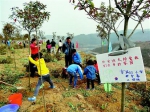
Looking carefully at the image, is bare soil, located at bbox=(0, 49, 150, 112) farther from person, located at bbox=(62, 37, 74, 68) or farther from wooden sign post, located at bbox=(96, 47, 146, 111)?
wooden sign post, located at bbox=(96, 47, 146, 111)

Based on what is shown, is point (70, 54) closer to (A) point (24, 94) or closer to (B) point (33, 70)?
(B) point (33, 70)

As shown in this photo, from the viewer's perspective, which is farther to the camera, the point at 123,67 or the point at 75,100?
the point at 75,100

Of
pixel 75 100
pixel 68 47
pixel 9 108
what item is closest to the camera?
pixel 9 108

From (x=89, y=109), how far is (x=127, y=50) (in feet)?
9.82

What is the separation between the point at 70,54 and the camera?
310 inches

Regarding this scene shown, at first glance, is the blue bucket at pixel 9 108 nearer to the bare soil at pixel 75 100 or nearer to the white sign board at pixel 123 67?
the bare soil at pixel 75 100

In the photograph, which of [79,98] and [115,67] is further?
[79,98]

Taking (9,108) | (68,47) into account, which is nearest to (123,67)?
(9,108)

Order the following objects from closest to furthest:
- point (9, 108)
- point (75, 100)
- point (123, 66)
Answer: point (123, 66)
point (9, 108)
point (75, 100)

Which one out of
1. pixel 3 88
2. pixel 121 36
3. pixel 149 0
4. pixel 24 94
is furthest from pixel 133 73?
pixel 3 88

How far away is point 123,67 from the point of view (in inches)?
98.0

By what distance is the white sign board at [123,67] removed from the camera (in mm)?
2357

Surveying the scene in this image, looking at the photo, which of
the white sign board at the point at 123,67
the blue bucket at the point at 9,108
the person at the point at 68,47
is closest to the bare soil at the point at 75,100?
the blue bucket at the point at 9,108

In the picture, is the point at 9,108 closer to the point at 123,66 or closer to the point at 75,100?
the point at 75,100
